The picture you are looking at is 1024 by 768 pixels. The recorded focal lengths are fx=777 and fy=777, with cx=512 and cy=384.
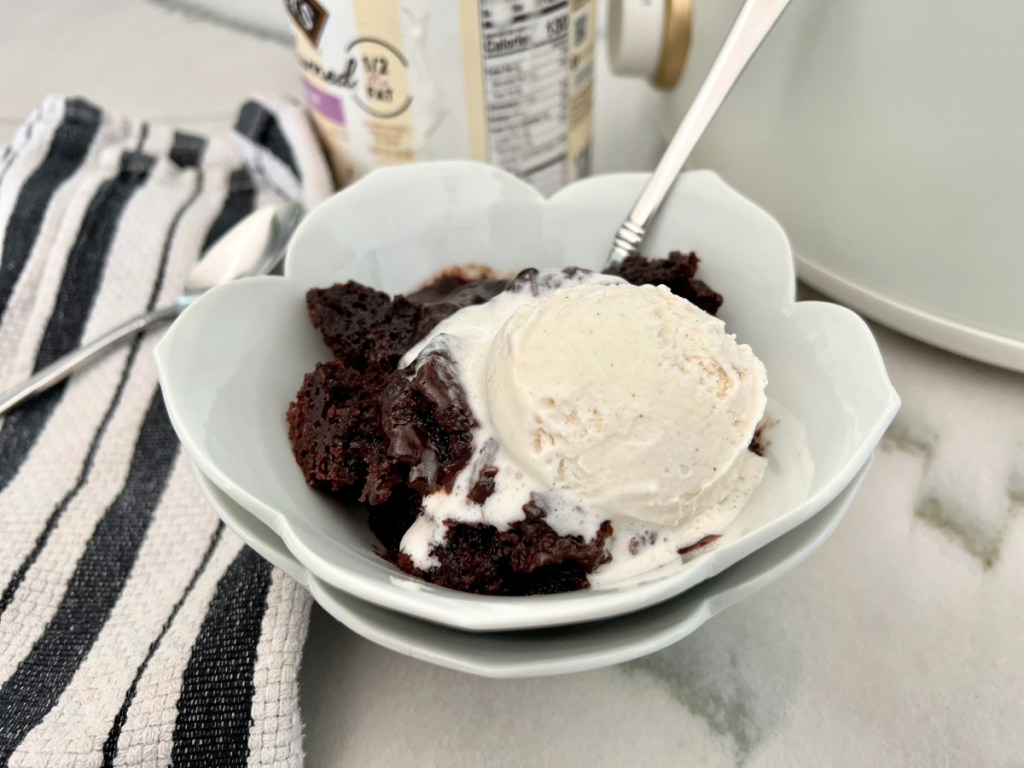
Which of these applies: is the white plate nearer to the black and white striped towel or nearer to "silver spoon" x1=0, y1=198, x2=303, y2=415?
the black and white striped towel

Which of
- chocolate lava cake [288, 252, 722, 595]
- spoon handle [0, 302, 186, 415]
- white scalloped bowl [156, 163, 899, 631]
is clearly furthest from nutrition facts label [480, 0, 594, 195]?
spoon handle [0, 302, 186, 415]

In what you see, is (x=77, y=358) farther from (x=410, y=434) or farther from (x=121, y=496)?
(x=410, y=434)

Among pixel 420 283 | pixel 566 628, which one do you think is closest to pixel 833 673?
pixel 566 628

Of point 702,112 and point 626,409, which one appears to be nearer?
point 626,409

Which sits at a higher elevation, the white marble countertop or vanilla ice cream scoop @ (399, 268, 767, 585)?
vanilla ice cream scoop @ (399, 268, 767, 585)

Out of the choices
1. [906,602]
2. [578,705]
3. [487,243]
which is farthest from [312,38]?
[906,602]

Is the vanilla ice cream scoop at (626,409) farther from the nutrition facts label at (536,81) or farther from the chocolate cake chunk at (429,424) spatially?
the nutrition facts label at (536,81)

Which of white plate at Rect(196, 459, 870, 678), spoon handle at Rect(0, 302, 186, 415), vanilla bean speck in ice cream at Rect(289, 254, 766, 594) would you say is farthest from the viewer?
spoon handle at Rect(0, 302, 186, 415)
